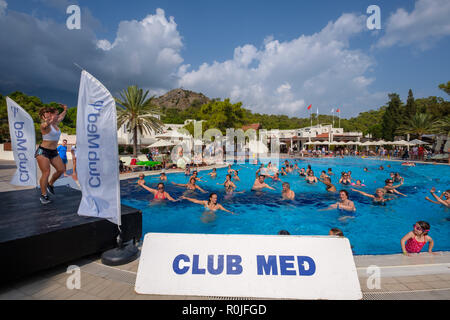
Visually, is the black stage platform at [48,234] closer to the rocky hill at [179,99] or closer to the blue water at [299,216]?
the blue water at [299,216]

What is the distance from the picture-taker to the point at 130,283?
300cm

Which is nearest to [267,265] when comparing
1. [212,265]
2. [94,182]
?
[212,265]

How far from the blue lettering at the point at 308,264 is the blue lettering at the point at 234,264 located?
0.77 metres

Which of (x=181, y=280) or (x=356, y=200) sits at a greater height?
(x=181, y=280)

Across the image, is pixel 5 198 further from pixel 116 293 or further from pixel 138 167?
pixel 138 167

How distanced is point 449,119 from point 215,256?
37385 millimetres

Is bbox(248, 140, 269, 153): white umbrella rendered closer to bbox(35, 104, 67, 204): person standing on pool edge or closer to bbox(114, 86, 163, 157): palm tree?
bbox(114, 86, 163, 157): palm tree

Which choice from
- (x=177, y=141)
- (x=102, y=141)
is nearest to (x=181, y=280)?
(x=102, y=141)

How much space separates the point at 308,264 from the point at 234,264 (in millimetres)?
969

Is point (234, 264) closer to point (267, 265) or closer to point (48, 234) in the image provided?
point (267, 265)

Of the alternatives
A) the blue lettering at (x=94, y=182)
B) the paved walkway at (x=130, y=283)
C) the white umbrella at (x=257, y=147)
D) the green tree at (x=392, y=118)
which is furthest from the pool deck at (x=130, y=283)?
the green tree at (x=392, y=118)

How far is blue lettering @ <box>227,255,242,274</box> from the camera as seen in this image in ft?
9.43

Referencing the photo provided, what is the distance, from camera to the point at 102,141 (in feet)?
11.1

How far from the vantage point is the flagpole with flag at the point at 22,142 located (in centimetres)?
582
